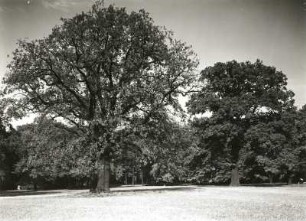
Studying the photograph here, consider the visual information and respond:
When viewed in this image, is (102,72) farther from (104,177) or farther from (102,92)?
(104,177)

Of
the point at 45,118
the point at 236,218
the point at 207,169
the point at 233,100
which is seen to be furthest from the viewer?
the point at 207,169

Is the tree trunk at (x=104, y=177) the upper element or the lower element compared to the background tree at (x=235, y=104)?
lower

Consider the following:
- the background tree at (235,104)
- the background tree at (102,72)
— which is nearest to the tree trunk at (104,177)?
the background tree at (102,72)

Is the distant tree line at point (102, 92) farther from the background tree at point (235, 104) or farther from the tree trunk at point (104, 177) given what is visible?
the background tree at point (235, 104)

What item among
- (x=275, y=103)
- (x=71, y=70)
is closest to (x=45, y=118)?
(x=71, y=70)

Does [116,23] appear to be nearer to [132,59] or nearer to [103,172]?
[132,59]

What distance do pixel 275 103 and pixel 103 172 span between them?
91.1ft

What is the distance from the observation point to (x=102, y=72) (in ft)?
123

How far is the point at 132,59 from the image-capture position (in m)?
36.3

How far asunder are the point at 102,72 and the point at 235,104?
74.8 feet

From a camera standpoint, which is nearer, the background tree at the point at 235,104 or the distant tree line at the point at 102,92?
the distant tree line at the point at 102,92

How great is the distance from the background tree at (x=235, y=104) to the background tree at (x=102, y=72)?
1822 centimetres

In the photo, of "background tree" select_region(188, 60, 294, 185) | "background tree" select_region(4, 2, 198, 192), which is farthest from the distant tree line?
"background tree" select_region(188, 60, 294, 185)

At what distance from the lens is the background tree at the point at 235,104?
54500mm
